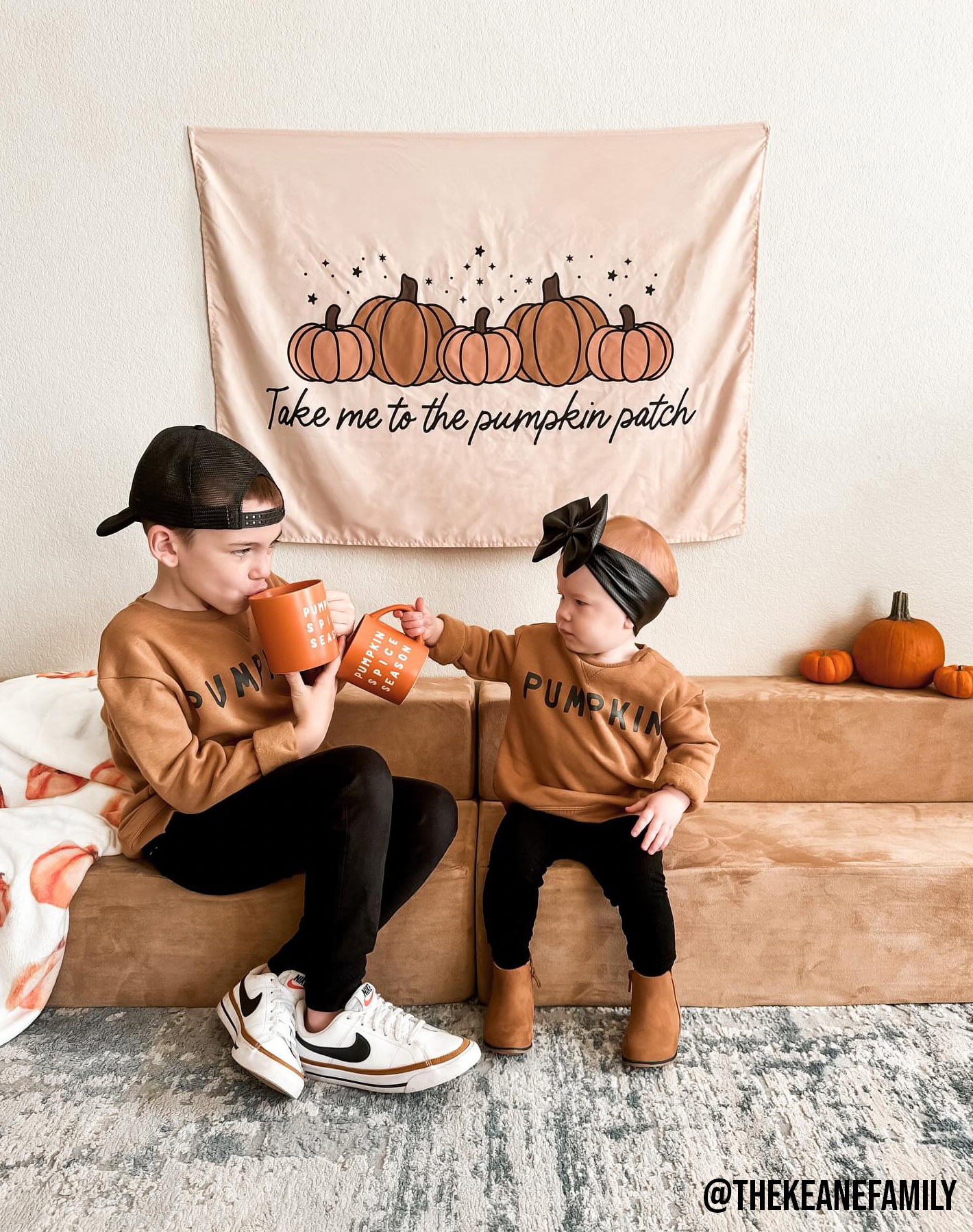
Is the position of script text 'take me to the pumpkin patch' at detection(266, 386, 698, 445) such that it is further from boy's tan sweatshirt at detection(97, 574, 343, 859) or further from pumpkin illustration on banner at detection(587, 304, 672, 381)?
boy's tan sweatshirt at detection(97, 574, 343, 859)

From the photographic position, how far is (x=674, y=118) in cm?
194

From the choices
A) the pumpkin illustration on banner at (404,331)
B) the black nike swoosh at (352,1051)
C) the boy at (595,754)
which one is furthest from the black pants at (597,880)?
the pumpkin illustration on banner at (404,331)

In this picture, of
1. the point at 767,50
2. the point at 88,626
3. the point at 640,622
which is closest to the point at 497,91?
the point at 767,50

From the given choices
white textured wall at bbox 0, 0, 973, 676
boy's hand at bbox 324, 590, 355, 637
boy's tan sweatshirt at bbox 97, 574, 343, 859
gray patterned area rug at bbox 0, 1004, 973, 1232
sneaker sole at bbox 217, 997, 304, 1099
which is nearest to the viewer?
gray patterned area rug at bbox 0, 1004, 973, 1232

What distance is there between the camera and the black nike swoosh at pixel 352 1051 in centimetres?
134

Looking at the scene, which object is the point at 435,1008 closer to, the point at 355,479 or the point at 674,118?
the point at 355,479

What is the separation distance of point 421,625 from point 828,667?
102cm

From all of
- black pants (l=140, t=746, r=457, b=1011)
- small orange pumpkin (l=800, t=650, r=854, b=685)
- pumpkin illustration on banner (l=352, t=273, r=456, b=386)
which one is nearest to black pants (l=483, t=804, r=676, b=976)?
black pants (l=140, t=746, r=457, b=1011)

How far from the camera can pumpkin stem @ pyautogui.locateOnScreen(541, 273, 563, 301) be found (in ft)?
6.46

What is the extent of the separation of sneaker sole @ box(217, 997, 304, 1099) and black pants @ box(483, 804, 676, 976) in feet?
1.17

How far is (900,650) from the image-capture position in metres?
2.03

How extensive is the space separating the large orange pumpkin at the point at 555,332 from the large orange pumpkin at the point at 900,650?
0.89m

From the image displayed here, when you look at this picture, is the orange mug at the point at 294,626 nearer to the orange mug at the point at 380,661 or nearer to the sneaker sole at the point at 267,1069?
the orange mug at the point at 380,661

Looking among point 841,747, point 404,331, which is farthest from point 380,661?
point 841,747
